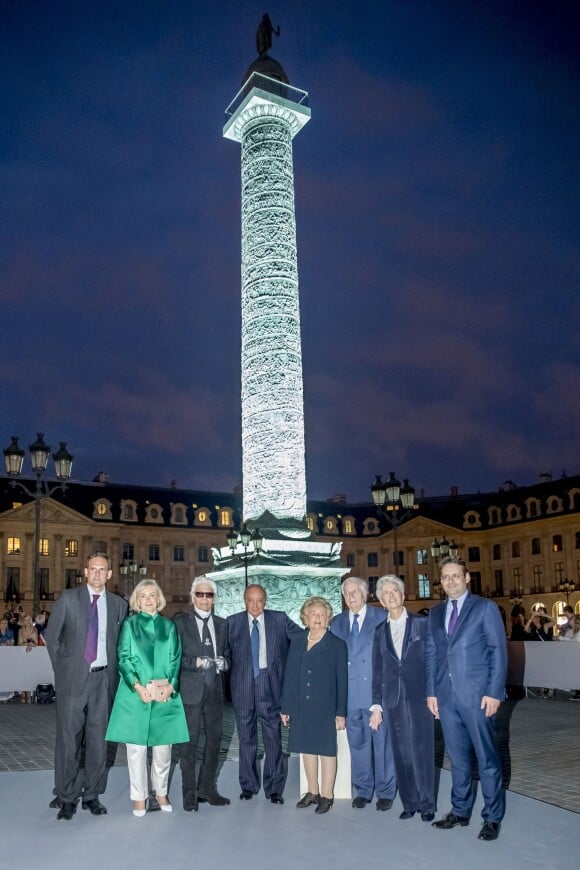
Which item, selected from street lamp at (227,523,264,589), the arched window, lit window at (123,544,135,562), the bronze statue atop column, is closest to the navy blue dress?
street lamp at (227,523,264,589)

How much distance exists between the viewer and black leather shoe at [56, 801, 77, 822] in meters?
6.17

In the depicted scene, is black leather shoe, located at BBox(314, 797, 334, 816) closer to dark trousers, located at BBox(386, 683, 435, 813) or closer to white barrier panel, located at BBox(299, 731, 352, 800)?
white barrier panel, located at BBox(299, 731, 352, 800)

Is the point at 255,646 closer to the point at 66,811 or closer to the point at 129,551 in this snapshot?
the point at 66,811

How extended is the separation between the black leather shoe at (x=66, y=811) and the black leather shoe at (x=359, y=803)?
2.09m

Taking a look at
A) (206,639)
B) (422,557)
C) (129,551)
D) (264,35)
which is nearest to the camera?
(206,639)

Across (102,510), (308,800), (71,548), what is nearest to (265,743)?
(308,800)

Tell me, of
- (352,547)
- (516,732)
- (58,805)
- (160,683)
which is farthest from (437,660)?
(352,547)

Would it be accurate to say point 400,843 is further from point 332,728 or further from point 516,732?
point 516,732

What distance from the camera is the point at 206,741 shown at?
677 cm

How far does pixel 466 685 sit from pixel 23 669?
11185 millimetres

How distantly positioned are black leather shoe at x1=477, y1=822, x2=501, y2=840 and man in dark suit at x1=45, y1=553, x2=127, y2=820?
2.76 meters

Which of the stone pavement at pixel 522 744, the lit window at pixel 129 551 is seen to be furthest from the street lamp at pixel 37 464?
the lit window at pixel 129 551

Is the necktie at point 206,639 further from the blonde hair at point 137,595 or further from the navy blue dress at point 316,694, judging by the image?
the navy blue dress at point 316,694

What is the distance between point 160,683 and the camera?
636 centimetres
